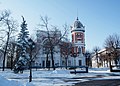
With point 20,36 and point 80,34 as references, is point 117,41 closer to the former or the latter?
point 80,34

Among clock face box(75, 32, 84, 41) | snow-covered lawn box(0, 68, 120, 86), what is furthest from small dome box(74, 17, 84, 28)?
snow-covered lawn box(0, 68, 120, 86)

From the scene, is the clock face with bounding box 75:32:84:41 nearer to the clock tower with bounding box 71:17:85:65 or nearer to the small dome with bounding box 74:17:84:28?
the clock tower with bounding box 71:17:85:65

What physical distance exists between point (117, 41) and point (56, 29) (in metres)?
20.7

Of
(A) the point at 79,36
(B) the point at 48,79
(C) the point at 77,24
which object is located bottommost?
(B) the point at 48,79

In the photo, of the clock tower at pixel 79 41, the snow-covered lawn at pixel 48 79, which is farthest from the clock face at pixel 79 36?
the snow-covered lawn at pixel 48 79

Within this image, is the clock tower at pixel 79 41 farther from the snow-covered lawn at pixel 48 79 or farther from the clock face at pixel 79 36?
the snow-covered lawn at pixel 48 79

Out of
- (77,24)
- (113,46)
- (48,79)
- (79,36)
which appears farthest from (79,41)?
(48,79)

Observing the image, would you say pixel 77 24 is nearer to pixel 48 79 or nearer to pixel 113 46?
pixel 113 46

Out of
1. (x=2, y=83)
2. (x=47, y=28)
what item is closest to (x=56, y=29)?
(x=47, y=28)

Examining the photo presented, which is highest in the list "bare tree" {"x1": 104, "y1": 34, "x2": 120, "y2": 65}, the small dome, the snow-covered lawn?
the small dome

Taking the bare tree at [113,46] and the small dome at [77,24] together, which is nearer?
the bare tree at [113,46]

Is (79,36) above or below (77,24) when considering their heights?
below

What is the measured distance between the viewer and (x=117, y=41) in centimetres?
5959

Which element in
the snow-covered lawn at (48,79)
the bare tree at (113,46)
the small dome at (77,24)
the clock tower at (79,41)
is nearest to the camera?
the snow-covered lawn at (48,79)
